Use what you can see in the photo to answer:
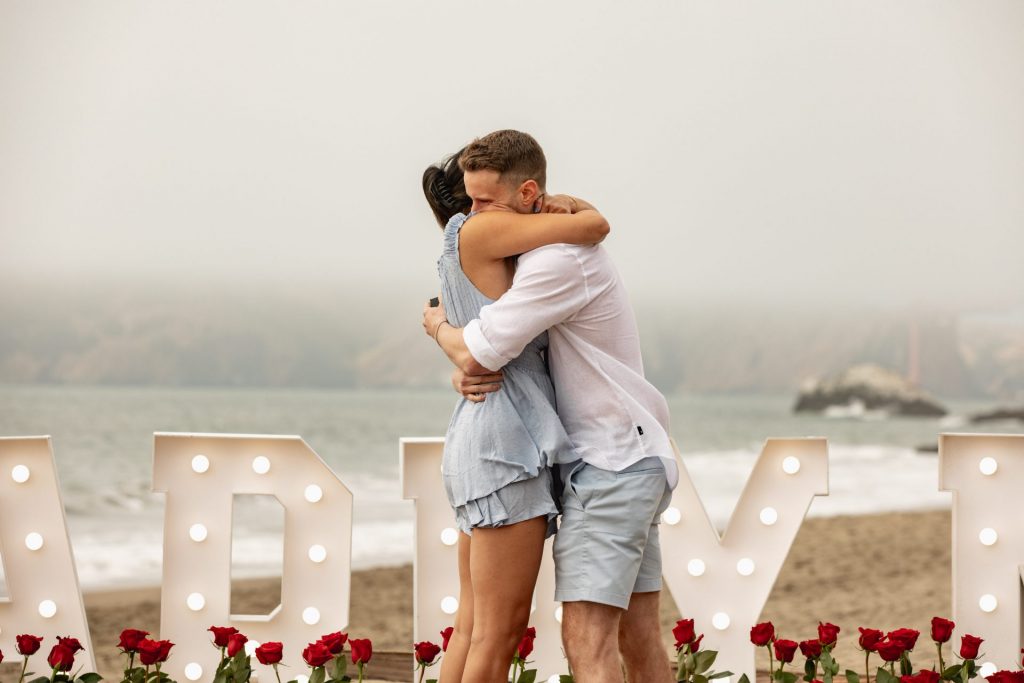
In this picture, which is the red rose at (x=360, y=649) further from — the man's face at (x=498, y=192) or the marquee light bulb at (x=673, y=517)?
the man's face at (x=498, y=192)

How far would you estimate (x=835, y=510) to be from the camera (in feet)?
48.0

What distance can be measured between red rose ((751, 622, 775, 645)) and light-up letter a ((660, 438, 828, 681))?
21 cm

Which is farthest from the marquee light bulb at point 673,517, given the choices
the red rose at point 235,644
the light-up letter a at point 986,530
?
the red rose at point 235,644

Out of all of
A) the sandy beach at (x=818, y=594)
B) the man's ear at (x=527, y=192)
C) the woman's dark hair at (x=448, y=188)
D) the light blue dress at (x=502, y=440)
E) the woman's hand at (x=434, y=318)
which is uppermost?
the woman's dark hair at (x=448, y=188)

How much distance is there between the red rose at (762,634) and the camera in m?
2.74

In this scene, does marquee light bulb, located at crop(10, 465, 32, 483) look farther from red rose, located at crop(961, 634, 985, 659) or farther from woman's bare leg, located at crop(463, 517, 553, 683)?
red rose, located at crop(961, 634, 985, 659)

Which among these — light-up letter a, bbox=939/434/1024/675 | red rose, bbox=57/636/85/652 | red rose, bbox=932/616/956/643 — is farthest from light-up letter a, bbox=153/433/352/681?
light-up letter a, bbox=939/434/1024/675

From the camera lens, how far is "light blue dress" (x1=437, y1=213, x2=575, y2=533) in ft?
6.89

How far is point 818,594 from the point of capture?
800 cm

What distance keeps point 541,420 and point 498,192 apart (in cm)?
46

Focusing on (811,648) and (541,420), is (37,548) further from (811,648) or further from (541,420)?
(811,648)

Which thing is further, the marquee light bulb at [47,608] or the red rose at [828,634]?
the marquee light bulb at [47,608]

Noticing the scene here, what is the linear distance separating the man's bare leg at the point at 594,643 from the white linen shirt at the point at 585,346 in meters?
0.28

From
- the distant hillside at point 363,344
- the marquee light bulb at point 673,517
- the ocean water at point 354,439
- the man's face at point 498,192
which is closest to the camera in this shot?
the man's face at point 498,192
